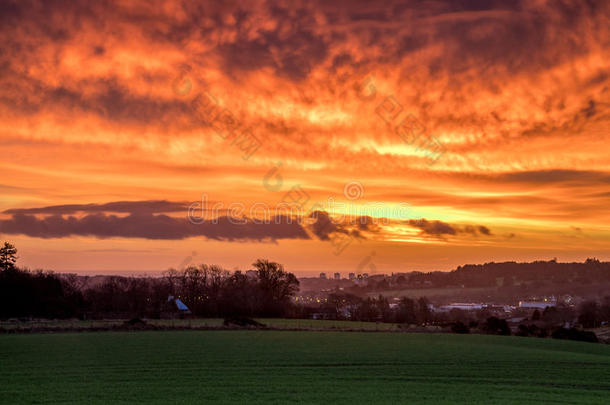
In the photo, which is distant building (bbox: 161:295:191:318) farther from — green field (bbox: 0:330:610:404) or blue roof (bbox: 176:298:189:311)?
Answer: green field (bbox: 0:330:610:404)

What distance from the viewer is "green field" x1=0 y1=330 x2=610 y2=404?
24688 mm

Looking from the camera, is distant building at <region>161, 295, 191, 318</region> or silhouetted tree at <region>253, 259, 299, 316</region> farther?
silhouetted tree at <region>253, 259, 299, 316</region>

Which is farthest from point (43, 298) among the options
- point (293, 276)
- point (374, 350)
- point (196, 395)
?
point (196, 395)

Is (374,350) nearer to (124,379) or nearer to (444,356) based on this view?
(444,356)

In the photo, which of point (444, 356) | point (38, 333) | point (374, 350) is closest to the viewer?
point (444, 356)

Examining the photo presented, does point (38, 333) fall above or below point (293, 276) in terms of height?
below

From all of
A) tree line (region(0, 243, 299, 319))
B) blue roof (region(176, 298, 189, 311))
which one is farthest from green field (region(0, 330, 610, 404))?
blue roof (region(176, 298, 189, 311))

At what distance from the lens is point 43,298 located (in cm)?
9506

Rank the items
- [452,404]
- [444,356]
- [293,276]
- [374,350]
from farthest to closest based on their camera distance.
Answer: [293,276], [374,350], [444,356], [452,404]

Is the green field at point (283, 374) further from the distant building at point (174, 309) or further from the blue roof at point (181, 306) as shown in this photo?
the blue roof at point (181, 306)

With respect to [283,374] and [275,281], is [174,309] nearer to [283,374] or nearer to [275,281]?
[275,281]

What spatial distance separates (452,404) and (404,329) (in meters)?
62.3

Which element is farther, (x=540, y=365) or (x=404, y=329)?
(x=404, y=329)

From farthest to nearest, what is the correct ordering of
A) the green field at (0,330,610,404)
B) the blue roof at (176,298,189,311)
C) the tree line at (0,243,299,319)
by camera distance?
the blue roof at (176,298,189,311)
the tree line at (0,243,299,319)
the green field at (0,330,610,404)
